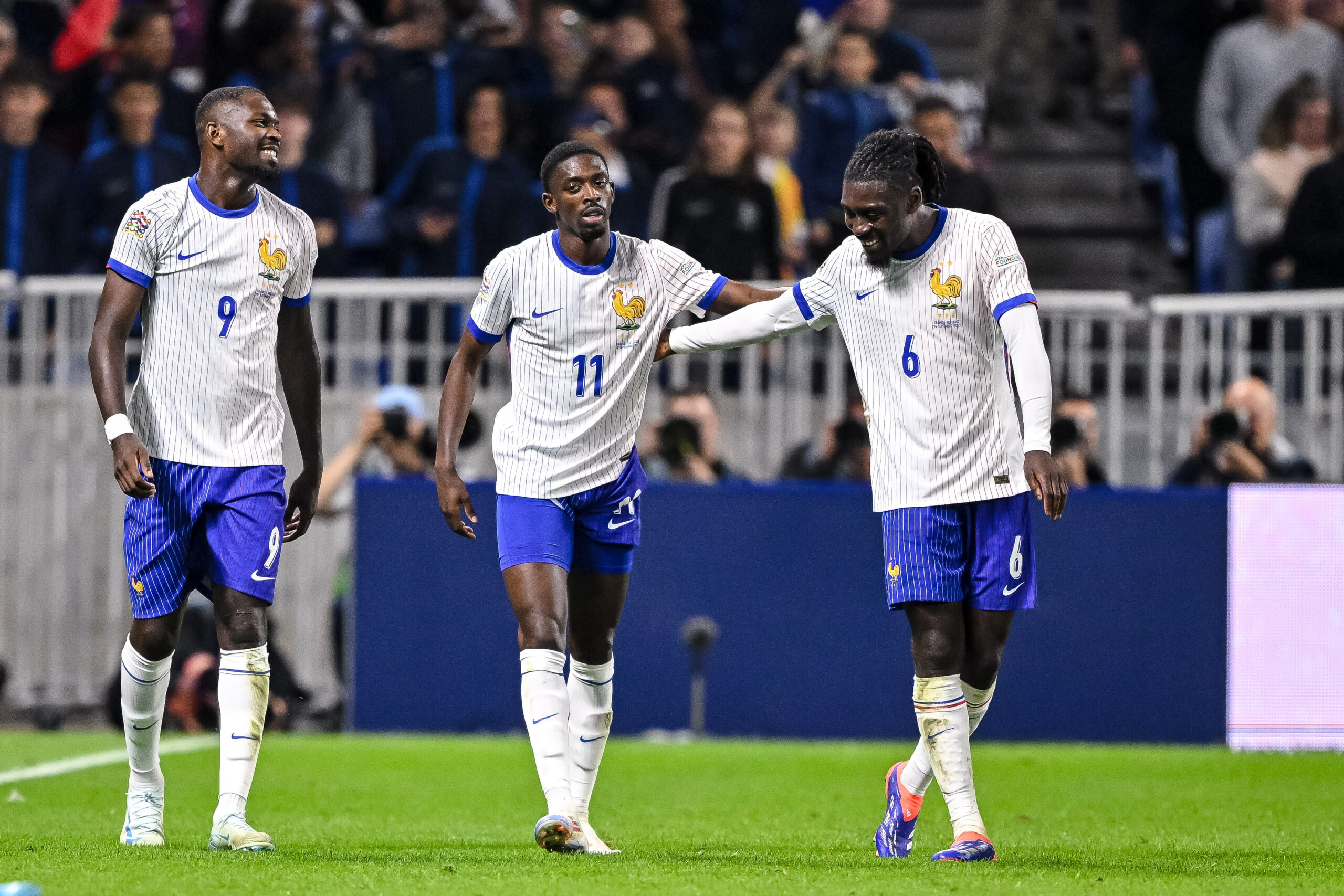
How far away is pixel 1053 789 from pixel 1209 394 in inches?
146

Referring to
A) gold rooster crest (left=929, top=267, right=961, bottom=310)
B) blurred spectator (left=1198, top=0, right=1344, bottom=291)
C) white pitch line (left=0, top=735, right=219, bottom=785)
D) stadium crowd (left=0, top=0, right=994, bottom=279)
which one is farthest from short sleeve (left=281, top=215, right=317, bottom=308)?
blurred spectator (left=1198, top=0, right=1344, bottom=291)

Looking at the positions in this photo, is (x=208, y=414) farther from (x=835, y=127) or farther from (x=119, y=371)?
(x=835, y=127)

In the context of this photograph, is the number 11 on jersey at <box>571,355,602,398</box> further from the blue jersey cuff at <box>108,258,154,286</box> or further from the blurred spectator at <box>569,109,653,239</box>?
the blurred spectator at <box>569,109,653,239</box>

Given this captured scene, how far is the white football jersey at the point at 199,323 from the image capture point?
21.7 ft

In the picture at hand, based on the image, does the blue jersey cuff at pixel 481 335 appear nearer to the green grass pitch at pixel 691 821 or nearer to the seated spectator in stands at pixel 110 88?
the green grass pitch at pixel 691 821

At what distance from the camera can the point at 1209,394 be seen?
40.2 ft

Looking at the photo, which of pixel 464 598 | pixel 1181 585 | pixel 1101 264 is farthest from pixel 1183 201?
pixel 464 598

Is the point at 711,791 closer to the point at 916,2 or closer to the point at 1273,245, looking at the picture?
the point at 1273,245

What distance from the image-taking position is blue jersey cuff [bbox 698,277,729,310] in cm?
721

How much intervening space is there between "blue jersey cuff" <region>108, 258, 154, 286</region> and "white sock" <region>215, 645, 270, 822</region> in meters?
1.21

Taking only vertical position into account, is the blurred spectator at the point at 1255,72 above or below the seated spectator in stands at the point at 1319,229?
above

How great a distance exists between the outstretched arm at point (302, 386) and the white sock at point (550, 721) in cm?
105

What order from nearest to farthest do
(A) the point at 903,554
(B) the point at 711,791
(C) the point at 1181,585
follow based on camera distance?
(A) the point at 903,554 → (B) the point at 711,791 → (C) the point at 1181,585

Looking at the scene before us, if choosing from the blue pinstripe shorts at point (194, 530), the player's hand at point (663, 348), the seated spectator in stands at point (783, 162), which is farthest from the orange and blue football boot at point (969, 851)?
the seated spectator in stands at point (783, 162)
